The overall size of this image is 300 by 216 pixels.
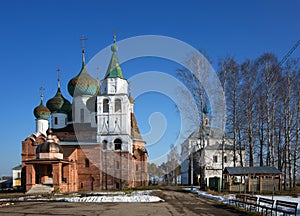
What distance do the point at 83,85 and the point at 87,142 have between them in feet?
25.6

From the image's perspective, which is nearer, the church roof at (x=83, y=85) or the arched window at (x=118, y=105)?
the arched window at (x=118, y=105)

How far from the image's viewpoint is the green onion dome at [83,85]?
4038 centimetres

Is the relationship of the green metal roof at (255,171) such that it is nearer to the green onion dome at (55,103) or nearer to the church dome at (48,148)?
the church dome at (48,148)

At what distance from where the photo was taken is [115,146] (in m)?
36.9

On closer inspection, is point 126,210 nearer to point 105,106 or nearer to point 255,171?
point 255,171

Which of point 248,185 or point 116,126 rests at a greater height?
point 116,126

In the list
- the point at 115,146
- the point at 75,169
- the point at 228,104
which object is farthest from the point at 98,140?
the point at 228,104

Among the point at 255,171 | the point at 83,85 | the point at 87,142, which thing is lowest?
the point at 255,171

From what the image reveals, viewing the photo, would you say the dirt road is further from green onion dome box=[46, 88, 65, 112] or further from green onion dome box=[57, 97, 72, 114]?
green onion dome box=[46, 88, 65, 112]

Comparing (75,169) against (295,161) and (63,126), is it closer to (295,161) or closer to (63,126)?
(63,126)

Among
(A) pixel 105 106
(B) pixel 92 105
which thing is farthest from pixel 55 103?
(A) pixel 105 106

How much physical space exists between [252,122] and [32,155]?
21772 mm

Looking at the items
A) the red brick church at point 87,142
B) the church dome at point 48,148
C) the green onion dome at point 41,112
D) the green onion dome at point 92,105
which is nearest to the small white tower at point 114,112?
the red brick church at point 87,142

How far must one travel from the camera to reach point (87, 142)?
Result: 35875 mm
